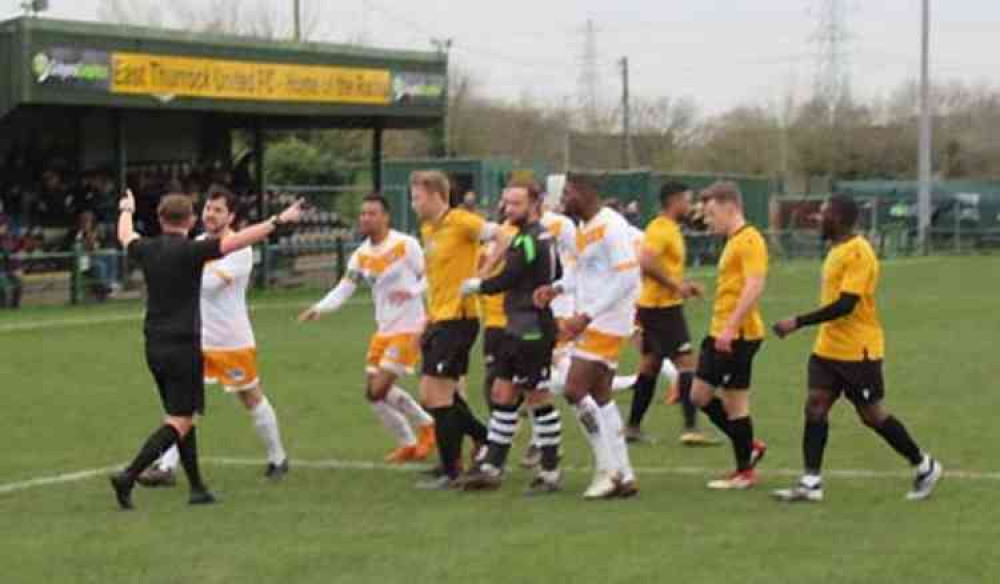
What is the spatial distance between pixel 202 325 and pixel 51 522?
1.77 metres

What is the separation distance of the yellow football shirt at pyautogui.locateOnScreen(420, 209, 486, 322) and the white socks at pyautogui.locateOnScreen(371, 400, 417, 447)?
1089 millimetres

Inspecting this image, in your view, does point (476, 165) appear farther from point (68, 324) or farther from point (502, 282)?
point (502, 282)

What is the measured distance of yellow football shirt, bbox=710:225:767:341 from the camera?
10438mm

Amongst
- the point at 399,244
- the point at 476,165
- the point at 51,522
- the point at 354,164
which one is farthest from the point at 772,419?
the point at 354,164

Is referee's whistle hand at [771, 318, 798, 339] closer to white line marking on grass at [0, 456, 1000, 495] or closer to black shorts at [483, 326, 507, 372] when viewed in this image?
white line marking on grass at [0, 456, 1000, 495]

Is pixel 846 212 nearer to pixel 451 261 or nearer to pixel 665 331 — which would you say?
pixel 451 261

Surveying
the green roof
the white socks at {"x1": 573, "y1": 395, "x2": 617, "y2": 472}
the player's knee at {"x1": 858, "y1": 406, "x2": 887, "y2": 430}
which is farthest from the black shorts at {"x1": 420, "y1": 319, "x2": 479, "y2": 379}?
the green roof

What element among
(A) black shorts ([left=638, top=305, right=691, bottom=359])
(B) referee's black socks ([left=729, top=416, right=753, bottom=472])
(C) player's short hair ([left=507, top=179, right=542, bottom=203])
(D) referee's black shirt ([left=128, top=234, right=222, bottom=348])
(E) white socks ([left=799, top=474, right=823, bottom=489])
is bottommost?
(E) white socks ([left=799, top=474, right=823, bottom=489])

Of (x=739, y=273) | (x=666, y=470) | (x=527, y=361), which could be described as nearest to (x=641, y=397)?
(x=666, y=470)

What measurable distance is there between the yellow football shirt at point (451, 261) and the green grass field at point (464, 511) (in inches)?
44.2

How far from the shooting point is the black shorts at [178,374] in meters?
9.95

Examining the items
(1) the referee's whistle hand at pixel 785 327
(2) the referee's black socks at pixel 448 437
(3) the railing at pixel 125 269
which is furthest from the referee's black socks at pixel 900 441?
(3) the railing at pixel 125 269

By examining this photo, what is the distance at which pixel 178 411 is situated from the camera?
9.97 metres

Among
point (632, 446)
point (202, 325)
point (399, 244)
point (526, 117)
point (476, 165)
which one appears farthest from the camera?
point (526, 117)
